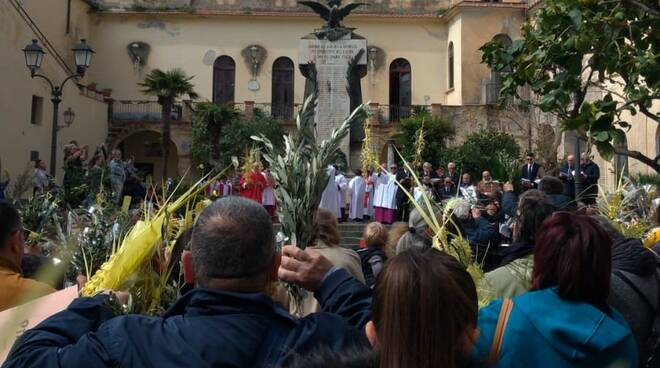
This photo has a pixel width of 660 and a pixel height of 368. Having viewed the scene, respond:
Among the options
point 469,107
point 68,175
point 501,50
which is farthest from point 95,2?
point 501,50

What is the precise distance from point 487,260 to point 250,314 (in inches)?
162

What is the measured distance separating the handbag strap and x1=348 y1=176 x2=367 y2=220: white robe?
48.9 feet

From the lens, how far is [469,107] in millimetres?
35281

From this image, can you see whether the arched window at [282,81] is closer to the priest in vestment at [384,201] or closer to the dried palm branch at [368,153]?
the priest in vestment at [384,201]

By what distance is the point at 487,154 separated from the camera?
31.0 metres

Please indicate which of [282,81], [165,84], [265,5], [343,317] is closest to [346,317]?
[343,317]

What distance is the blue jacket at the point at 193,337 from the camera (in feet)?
6.31

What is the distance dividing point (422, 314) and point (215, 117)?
98.4 ft

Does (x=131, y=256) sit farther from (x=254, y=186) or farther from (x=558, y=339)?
(x=254, y=186)

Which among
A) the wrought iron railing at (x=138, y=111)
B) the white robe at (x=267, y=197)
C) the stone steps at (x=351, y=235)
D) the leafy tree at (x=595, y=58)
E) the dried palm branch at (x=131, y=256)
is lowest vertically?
the stone steps at (x=351, y=235)

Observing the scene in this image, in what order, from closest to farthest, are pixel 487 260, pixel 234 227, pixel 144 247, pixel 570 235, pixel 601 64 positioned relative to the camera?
pixel 234 227, pixel 570 235, pixel 144 247, pixel 601 64, pixel 487 260

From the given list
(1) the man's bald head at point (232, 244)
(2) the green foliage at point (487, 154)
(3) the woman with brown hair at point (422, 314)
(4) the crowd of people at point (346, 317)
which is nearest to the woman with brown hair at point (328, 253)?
(4) the crowd of people at point (346, 317)

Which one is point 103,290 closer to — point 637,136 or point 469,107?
point 637,136

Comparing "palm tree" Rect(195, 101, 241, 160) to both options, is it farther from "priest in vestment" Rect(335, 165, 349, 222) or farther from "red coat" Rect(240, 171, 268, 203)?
"red coat" Rect(240, 171, 268, 203)
